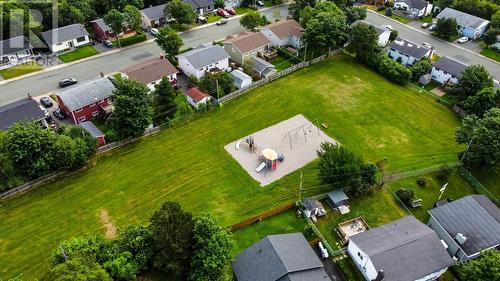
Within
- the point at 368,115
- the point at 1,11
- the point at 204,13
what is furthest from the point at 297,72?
the point at 1,11

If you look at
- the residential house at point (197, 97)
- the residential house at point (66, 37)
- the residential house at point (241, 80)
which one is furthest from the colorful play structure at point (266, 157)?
the residential house at point (66, 37)

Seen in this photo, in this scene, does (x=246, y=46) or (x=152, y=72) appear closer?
(x=152, y=72)

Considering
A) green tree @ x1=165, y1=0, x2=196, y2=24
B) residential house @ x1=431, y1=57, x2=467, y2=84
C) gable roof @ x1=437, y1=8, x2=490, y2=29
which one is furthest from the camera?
gable roof @ x1=437, y1=8, x2=490, y2=29

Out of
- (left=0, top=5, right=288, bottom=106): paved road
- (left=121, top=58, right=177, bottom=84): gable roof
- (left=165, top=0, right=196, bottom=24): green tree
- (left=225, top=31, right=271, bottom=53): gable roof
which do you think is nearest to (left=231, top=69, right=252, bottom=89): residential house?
(left=225, top=31, right=271, bottom=53): gable roof

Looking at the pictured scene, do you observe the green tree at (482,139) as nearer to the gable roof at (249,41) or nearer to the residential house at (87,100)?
the gable roof at (249,41)

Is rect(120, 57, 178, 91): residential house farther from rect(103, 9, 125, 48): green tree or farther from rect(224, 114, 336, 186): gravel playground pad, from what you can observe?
rect(224, 114, 336, 186): gravel playground pad

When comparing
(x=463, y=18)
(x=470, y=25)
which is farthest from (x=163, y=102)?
(x=463, y=18)

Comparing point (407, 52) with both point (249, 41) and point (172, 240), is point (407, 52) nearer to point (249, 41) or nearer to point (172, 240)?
point (249, 41)
